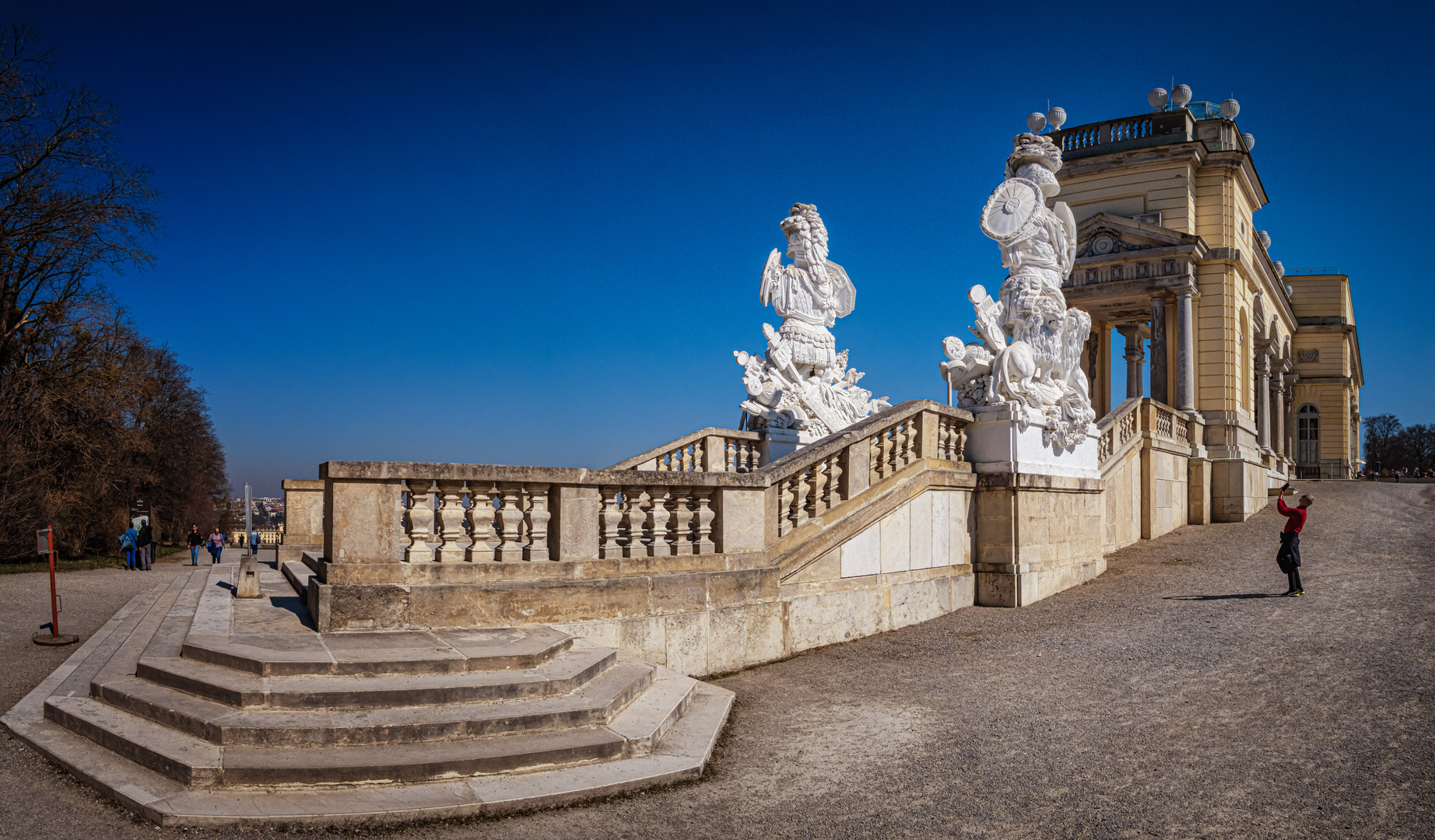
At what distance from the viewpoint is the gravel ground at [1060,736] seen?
14.1 ft

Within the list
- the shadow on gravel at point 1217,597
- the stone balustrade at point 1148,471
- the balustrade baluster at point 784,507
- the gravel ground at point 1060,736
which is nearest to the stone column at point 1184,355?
the stone balustrade at point 1148,471

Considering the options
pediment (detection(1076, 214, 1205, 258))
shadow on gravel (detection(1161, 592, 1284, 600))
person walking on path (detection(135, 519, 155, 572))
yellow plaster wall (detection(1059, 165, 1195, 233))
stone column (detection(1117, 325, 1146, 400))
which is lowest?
person walking on path (detection(135, 519, 155, 572))

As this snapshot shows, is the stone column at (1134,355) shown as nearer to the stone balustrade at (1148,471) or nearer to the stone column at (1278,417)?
the stone column at (1278,417)

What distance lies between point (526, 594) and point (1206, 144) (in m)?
24.8

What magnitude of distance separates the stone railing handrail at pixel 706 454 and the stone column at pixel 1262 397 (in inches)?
795

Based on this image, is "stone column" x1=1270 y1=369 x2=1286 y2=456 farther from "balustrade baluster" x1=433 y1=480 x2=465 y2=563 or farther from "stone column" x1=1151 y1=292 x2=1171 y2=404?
"balustrade baluster" x1=433 y1=480 x2=465 y2=563

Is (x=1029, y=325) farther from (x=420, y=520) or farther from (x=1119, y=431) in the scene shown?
Result: (x=420, y=520)

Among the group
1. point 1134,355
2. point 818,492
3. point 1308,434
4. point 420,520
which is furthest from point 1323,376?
point 420,520

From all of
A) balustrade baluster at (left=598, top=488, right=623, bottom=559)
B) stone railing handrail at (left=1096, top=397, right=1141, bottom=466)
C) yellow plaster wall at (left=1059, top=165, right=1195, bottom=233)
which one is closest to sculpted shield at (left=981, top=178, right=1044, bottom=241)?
stone railing handrail at (left=1096, top=397, right=1141, bottom=466)

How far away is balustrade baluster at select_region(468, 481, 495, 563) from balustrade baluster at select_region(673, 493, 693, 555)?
1663 mm

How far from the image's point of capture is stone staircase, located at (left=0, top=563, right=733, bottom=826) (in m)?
4.17

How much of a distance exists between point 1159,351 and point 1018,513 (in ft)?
50.9

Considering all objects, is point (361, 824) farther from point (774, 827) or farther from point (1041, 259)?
point (1041, 259)

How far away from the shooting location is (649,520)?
7.43 m
